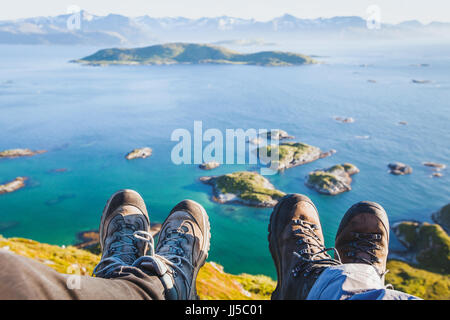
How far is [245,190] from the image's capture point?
90.1ft

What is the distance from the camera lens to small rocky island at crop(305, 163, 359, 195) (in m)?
28.6

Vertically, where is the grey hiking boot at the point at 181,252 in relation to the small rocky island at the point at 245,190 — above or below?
above

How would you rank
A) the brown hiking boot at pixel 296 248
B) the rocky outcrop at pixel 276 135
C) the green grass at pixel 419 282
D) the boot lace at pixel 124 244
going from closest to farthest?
the brown hiking boot at pixel 296 248 → the boot lace at pixel 124 244 → the green grass at pixel 419 282 → the rocky outcrop at pixel 276 135

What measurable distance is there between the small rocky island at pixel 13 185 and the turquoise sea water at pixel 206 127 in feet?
2.90

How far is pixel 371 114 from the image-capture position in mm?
52281

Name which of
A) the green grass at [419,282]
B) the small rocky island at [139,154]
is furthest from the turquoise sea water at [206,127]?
the green grass at [419,282]

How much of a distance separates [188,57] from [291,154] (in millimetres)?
112640

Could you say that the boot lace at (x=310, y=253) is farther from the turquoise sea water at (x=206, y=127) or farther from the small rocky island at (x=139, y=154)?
the small rocky island at (x=139, y=154)

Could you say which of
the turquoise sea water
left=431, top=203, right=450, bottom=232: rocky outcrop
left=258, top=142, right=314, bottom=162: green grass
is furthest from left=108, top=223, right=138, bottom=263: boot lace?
left=258, top=142, right=314, bottom=162: green grass

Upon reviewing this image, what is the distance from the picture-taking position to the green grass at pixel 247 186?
26.8 meters

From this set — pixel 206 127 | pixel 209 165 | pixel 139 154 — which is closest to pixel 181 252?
pixel 209 165

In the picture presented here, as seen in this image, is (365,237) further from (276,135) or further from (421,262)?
(276,135)
